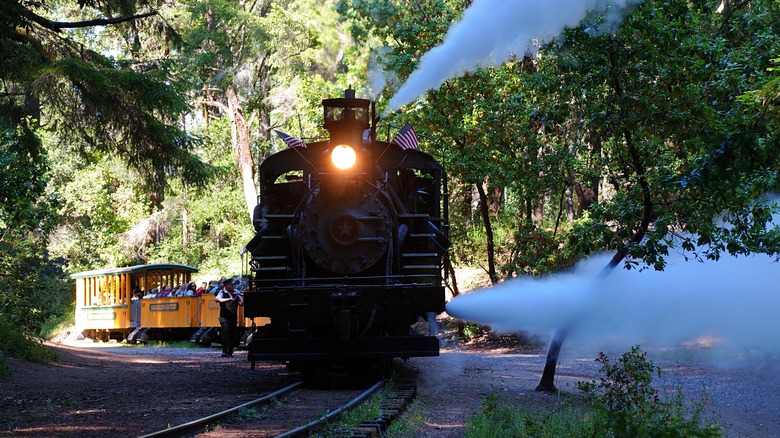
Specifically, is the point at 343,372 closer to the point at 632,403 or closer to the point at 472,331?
the point at 632,403

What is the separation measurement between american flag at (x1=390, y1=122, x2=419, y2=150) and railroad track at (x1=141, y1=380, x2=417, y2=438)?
346 cm

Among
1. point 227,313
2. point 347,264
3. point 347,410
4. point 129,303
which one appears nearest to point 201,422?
point 347,410

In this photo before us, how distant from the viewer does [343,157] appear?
11.2 metres

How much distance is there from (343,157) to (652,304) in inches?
282

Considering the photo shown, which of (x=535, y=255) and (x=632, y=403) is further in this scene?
(x=535, y=255)

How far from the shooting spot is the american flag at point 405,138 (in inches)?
495

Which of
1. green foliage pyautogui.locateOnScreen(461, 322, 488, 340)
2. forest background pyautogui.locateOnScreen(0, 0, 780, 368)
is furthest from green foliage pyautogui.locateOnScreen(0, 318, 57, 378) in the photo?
green foliage pyautogui.locateOnScreen(461, 322, 488, 340)

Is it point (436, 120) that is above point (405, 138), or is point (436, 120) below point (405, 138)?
above

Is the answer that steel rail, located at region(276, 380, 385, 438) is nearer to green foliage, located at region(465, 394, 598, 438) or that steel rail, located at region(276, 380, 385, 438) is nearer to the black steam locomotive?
the black steam locomotive

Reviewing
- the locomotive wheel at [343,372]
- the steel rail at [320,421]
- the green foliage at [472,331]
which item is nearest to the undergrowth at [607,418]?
the steel rail at [320,421]

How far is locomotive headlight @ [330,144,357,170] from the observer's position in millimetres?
11227

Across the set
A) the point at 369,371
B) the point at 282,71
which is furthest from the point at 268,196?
the point at 282,71

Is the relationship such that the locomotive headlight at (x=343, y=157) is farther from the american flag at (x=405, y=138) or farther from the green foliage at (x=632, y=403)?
the green foliage at (x=632, y=403)

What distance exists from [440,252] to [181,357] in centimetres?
1018
